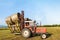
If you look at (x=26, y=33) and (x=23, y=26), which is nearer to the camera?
(x=26, y=33)

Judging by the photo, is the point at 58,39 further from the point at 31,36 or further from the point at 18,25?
the point at 18,25

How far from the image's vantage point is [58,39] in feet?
73.7

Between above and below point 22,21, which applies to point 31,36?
below

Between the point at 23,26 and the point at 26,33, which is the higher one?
the point at 23,26

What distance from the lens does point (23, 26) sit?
2395cm

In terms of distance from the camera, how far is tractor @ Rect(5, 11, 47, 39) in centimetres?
2291

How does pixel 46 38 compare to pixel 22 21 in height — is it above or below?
below

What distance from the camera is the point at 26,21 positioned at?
77.4 feet

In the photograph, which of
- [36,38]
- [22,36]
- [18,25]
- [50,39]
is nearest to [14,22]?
[18,25]

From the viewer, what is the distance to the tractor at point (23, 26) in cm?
2291

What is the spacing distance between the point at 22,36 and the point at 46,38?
3243 millimetres

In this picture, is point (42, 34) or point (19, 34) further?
point (19, 34)

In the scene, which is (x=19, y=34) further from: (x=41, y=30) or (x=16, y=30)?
(x=41, y=30)

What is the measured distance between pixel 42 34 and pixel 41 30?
2.00ft
